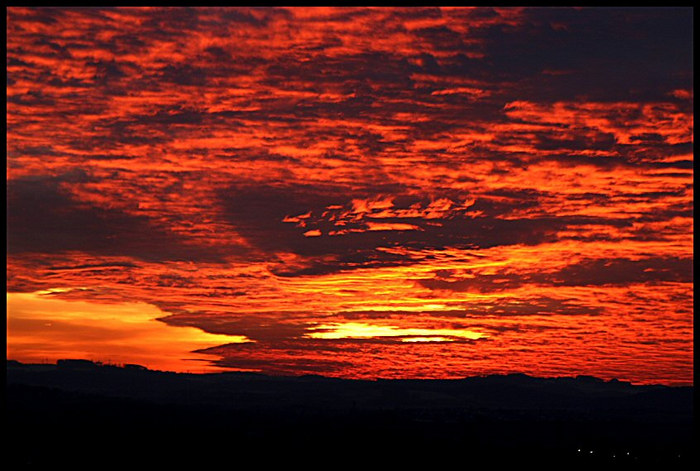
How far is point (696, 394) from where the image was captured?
34469 mm

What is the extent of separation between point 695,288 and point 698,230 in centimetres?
228

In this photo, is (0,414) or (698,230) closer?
(698,230)

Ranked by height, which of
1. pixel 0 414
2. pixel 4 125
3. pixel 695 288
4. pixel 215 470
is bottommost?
pixel 215 470

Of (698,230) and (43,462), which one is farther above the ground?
(698,230)

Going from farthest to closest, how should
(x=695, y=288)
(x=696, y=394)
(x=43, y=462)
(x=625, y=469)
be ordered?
(x=625, y=469) < (x=43, y=462) < (x=696, y=394) < (x=695, y=288)

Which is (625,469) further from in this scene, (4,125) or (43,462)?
(4,125)

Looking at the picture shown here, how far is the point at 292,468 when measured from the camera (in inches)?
7810

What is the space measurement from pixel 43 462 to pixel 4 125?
16890cm
